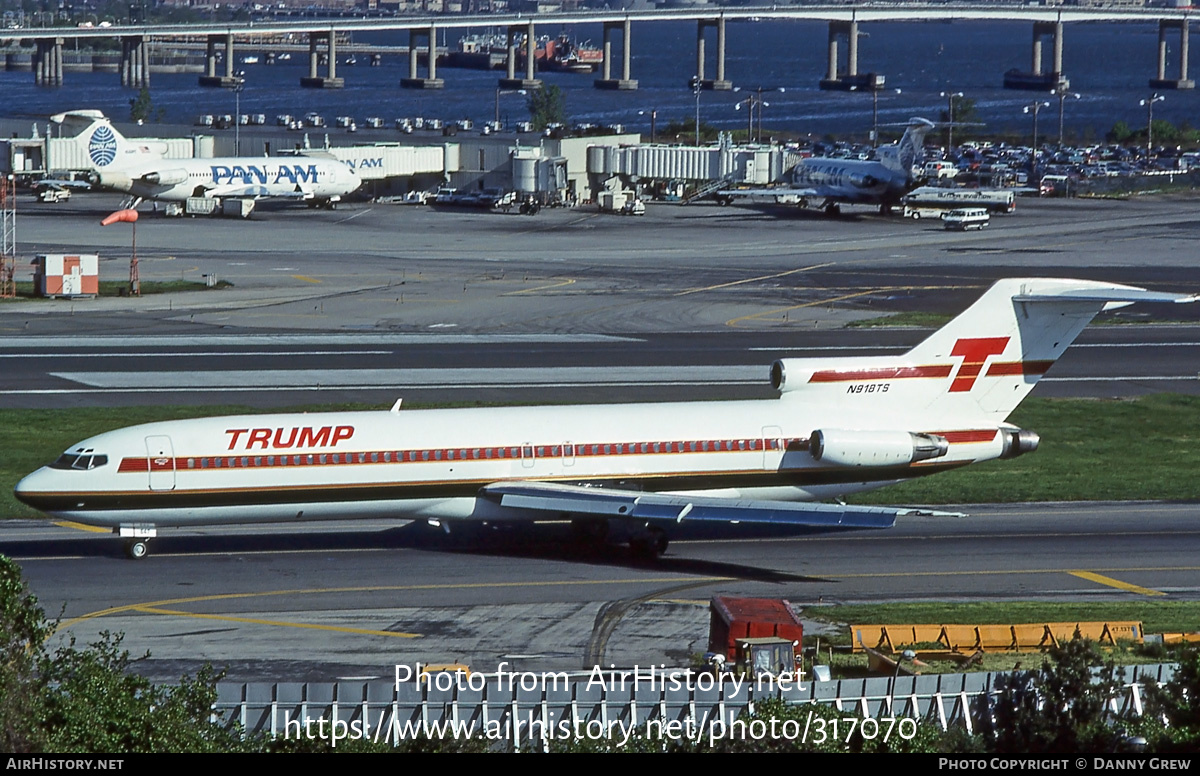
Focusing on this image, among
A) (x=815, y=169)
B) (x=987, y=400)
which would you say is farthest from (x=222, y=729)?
(x=815, y=169)

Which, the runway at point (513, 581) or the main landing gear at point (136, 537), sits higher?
the main landing gear at point (136, 537)

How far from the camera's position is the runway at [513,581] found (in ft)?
99.6

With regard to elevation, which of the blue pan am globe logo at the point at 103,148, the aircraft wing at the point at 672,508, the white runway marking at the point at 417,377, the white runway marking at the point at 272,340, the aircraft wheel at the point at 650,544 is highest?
the blue pan am globe logo at the point at 103,148

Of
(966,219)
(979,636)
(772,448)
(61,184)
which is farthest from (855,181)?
(979,636)

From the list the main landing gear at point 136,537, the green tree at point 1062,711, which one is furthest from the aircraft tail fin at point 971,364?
the green tree at point 1062,711

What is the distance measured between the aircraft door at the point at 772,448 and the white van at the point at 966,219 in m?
76.3

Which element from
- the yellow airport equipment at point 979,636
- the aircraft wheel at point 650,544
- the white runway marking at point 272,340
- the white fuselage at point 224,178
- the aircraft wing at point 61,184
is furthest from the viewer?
the aircraft wing at point 61,184

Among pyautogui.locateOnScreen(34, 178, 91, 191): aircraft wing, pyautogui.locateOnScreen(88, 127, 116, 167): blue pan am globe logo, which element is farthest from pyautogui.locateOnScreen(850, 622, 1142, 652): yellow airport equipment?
pyautogui.locateOnScreen(34, 178, 91, 191): aircraft wing

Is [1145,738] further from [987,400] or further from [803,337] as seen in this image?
[803,337]

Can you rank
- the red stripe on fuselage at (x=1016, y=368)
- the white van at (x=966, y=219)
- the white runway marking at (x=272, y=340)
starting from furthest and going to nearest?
the white van at (x=966, y=219) < the white runway marking at (x=272, y=340) < the red stripe on fuselage at (x=1016, y=368)

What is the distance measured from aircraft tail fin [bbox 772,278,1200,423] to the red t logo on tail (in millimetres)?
26

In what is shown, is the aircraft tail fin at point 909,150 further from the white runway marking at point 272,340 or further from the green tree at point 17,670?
the green tree at point 17,670

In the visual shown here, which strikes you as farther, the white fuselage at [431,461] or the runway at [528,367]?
the white fuselage at [431,461]

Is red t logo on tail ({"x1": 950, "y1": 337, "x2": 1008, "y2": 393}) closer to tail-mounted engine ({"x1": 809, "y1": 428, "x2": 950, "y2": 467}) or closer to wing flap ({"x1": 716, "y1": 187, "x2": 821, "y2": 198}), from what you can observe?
tail-mounted engine ({"x1": 809, "y1": 428, "x2": 950, "y2": 467})
